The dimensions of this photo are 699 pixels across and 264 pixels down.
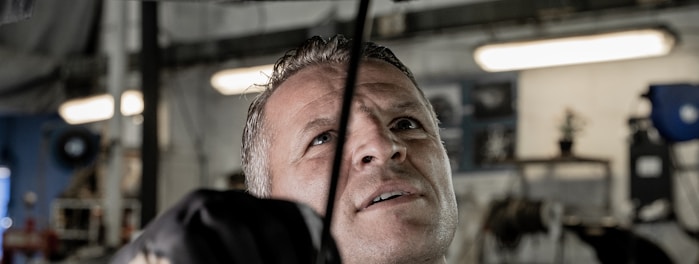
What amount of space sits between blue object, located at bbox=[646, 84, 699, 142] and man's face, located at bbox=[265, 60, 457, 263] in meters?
3.67

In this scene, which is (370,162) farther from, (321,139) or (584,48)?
(584,48)

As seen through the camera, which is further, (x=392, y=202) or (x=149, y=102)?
(x=149, y=102)

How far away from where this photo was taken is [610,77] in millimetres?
5902

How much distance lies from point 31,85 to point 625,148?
13.6ft

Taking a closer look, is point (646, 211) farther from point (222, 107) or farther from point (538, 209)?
point (222, 107)

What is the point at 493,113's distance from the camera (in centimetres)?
653

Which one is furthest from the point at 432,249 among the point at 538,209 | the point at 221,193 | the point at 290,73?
the point at 538,209

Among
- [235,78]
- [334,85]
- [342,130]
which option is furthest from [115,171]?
[342,130]

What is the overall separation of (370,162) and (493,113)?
5.90 metres

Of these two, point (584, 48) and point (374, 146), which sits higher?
point (584, 48)

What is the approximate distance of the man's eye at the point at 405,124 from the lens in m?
0.87

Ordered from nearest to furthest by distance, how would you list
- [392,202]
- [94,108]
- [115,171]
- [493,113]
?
[392,202] < [115,171] < [493,113] < [94,108]

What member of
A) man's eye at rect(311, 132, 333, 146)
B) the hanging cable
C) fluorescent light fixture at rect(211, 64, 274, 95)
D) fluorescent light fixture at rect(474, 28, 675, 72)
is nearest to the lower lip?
man's eye at rect(311, 132, 333, 146)

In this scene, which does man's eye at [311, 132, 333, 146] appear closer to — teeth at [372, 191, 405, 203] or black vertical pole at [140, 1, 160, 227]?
teeth at [372, 191, 405, 203]
